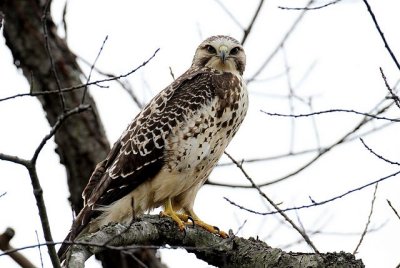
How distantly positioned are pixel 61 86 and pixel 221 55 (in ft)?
4.64

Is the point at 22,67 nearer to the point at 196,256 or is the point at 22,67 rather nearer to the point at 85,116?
the point at 85,116

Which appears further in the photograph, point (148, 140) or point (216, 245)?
point (148, 140)

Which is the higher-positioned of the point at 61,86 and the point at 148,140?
the point at 61,86

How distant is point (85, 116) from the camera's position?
7500mm

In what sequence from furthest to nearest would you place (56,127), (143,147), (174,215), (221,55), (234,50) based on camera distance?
(234,50), (221,55), (143,147), (174,215), (56,127)

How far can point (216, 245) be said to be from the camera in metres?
5.24

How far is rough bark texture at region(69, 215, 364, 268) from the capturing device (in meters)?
5.15

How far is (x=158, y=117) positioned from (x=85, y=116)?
1.09 meters

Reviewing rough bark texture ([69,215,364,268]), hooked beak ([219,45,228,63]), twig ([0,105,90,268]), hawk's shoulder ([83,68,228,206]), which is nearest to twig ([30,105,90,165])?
twig ([0,105,90,268])

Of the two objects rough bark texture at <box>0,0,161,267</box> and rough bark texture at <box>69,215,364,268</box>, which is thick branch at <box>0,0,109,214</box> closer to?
rough bark texture at <box>0,0,161,267</box>

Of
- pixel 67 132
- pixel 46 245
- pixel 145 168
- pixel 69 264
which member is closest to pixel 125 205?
pixel 145 168

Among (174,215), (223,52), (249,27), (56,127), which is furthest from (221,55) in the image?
(56,127)

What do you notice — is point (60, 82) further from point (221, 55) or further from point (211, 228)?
point (211, 228)

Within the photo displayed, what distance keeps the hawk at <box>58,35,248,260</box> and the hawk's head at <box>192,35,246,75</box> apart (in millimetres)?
307
